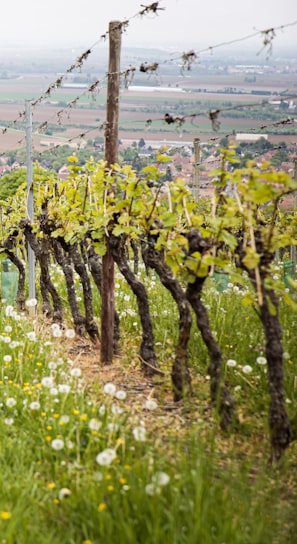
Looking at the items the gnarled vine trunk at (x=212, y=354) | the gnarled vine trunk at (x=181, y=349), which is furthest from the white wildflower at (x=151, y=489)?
the gnarled vine trunk at (x=181, y=349)

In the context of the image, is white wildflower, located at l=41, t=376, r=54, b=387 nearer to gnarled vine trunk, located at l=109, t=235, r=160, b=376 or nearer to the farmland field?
gnarled vine trunk, located at l=109, t=235, r=160, b=376

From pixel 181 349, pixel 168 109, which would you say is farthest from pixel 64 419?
pixel 168 109

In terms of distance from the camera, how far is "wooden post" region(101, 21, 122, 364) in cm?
779

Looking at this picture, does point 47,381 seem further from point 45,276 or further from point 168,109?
point 168,109

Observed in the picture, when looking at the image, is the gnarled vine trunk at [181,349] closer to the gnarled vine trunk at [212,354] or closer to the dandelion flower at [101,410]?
the gnarled vine trunk at [212,354]

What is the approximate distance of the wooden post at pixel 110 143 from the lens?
7.79 metres

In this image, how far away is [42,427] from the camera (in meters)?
5.45

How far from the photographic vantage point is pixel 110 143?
788 cm

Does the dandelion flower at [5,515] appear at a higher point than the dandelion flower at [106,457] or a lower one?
lower

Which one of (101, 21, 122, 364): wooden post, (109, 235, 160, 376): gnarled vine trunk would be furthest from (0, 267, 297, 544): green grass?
(101, 21, 122, 364): wooden post

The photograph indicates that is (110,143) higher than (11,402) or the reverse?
higher

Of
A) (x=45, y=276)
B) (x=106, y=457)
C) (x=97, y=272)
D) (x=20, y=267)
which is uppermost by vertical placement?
(x=97, y=272)

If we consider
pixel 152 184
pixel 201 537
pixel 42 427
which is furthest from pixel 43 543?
pixel 152 184

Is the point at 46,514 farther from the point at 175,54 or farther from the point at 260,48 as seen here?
the point at 175,54
